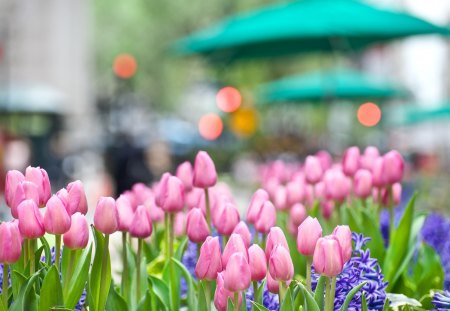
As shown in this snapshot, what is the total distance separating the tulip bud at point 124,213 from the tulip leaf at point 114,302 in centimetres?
26

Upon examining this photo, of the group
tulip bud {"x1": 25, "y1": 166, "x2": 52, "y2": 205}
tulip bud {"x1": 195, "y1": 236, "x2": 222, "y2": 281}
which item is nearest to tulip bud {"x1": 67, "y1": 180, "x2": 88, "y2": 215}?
tulip bud {"x1": 25, "y1": 166, "x2": 52, "y2": 205}

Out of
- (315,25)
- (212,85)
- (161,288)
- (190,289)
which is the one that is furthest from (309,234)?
(212,85)

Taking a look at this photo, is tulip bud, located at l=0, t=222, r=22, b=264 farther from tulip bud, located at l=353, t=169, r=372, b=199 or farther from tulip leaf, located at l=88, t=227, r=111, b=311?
tulip bud, located at l=353, t=169, r=372, b=199

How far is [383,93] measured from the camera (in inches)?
789

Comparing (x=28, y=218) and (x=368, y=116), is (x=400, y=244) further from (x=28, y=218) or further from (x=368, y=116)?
(x=368, y=116)

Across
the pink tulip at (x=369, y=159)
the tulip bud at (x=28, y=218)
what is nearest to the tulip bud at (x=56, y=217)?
the tulip bud at (x=28, y=218)

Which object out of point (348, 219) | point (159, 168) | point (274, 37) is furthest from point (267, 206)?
point (159, 168)

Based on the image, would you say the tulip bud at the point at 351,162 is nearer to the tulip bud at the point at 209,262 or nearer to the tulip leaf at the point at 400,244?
the tulip leaf at the point at 400,244

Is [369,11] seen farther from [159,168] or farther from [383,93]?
[383,93]

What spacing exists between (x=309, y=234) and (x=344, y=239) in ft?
0.35

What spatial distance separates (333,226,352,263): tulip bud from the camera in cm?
211

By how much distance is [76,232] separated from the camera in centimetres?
224

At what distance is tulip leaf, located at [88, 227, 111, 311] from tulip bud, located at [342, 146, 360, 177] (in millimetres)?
1221

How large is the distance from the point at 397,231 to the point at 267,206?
46cm
